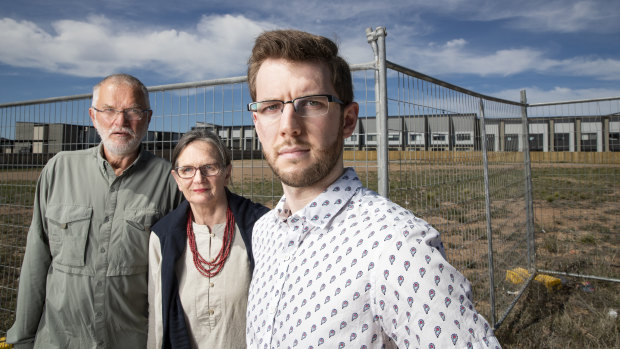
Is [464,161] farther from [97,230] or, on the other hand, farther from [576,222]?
[576,222]

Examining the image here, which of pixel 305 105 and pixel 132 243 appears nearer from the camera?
pixel 305 105

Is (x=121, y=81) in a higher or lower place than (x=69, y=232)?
higher

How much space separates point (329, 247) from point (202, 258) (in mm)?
1092

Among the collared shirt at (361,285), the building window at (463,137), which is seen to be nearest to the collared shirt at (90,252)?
the collared shirt at (361,285)

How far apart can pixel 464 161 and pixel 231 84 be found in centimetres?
236

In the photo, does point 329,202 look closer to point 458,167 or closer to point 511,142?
point 458,167

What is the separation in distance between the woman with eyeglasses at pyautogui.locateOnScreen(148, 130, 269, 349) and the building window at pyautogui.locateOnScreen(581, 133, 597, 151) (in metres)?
6.02

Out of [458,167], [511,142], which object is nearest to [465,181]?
[458,167]

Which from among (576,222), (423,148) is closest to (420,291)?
(423,148)

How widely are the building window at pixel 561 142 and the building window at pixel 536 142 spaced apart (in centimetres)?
19

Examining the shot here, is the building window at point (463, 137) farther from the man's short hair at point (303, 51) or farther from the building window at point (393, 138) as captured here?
the man's short hair at point (303, 51)

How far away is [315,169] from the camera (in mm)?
1176

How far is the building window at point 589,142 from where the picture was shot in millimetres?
5727

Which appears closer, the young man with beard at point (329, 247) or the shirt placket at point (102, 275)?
the young man with beard at point (329, 247)
